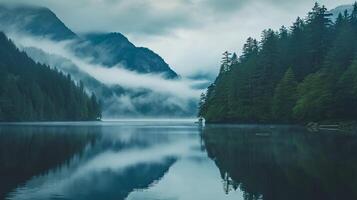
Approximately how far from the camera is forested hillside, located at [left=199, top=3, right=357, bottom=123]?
89.3 metres

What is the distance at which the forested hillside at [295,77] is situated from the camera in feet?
293

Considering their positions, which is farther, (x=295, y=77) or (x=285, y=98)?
(x=295, y=77)

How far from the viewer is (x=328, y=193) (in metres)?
23.7

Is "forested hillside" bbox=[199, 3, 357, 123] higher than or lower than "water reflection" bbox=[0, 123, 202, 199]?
higher

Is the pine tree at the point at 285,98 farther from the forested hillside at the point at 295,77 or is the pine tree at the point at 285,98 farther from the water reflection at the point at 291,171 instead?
the water reflection at the point at 291,171

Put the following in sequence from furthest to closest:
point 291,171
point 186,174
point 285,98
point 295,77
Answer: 1. point 295,77
2. point 285,98
3. point 186,174
4. point 291,171

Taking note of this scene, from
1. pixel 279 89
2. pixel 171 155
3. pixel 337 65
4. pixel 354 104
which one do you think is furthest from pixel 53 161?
pixel 279 89

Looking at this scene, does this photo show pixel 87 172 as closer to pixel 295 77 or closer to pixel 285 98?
pixel 285 98

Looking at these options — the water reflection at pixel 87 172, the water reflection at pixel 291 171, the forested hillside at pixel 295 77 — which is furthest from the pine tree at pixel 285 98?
the water reflection at pixel 87 172

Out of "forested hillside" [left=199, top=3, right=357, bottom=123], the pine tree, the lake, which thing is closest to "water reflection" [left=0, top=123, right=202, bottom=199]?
the lake

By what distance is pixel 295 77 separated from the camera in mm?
119062

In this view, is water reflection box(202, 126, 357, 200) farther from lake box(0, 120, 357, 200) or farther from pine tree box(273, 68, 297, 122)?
pine tree box(273, 68, 297, 122)

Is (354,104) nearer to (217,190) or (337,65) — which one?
(337,65)

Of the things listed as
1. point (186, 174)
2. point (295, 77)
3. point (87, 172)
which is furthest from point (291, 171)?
point (295, 77)
